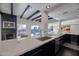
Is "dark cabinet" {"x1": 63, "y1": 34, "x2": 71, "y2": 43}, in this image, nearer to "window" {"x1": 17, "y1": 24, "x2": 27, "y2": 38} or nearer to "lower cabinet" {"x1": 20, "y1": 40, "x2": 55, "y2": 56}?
"lower cabinet" {"x1": 20, "y1": 40, "x2": 55, "y2": 56}

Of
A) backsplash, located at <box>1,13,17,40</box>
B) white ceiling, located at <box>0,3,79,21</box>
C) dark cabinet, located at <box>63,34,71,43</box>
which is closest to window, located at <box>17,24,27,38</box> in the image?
backsplash, located at <box>1,13,17,40</box>

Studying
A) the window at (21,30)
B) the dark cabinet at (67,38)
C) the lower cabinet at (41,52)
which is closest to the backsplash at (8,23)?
the window at (21,30)

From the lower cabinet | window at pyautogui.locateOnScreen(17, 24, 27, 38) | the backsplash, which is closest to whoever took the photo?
the lower cabinet

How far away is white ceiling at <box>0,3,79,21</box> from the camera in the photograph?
4.90ft

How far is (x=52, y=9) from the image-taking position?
198 cm

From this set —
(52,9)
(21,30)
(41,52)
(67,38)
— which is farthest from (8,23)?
(67,38)

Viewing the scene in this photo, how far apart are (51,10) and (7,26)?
984mm

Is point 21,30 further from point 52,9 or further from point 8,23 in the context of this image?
point 52,9

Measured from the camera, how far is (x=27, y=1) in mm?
1468

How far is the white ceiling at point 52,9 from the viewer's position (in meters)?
1.49

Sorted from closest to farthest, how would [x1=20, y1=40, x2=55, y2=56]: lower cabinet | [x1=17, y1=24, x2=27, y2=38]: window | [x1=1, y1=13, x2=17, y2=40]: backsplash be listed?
1. [x1=20, y1=40, x2=55, y2=56]: lower cabinet
2. [x1=1, y1=13, x2=17, y2=40]: backsplash
3. [x1=17, y1=24, x2=27, y2=38]: window

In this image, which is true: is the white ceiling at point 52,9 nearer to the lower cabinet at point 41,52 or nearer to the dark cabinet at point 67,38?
the lower cabinet at point 41,52

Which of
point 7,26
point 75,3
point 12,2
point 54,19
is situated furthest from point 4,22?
point 75,3

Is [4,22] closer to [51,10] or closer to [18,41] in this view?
[18,41]
